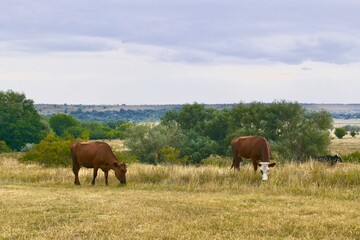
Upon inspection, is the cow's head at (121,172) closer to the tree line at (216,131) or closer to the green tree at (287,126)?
the tree line at (216,131)

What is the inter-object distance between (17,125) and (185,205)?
75.8m

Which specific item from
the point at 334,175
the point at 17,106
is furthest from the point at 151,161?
the point at 334,175

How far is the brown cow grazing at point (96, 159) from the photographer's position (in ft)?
63.8

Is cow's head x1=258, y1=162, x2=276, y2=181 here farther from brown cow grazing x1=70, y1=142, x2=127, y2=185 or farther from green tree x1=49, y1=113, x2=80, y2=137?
green tree x1=49, y1=113, x2=80, y2=137

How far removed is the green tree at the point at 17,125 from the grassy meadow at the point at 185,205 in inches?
2546

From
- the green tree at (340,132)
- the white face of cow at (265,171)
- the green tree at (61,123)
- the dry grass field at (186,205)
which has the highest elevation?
the white face of cow at (265,171)

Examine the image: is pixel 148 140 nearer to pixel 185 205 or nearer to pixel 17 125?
pixel 17 125

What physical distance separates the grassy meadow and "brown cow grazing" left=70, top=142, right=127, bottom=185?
58 centimetres

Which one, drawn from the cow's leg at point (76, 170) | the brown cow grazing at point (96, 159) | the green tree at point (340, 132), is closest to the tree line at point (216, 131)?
the brown cow grazing at point (96, 159)

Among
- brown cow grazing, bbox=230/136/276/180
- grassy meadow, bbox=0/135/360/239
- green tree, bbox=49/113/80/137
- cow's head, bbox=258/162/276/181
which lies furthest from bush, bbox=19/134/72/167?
green tree, bbox=49/113/80/137

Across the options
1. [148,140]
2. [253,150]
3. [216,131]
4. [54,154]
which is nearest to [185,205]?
[253,150]

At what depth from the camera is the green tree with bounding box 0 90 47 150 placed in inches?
3307

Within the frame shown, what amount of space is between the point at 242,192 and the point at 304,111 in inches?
2015

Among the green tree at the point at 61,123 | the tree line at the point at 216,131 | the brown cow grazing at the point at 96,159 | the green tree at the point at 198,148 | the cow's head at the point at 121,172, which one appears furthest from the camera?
the green tree at the point at 61,123
